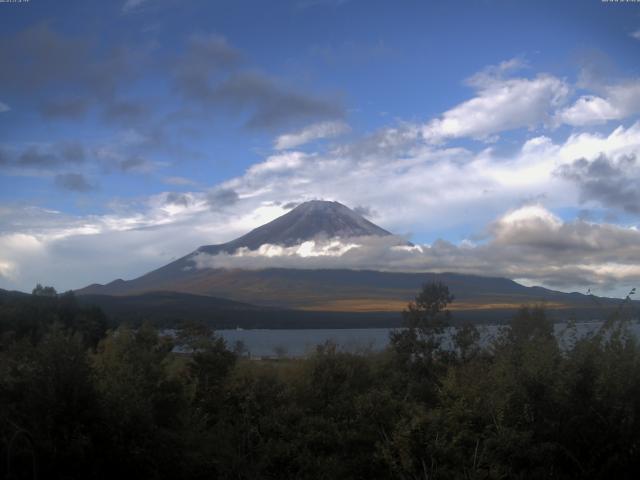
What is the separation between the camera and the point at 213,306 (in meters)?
116

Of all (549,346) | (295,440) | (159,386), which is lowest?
(295,440)

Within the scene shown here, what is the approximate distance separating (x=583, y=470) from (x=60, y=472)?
8390 millimetres

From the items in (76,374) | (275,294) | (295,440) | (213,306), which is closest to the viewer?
(76,374)

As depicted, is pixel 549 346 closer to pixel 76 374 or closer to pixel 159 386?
pixel 159 386

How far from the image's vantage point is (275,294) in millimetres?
172250

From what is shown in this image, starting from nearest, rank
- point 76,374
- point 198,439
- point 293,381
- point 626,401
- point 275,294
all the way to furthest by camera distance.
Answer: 1. point 76,374
2. point 626,401
3. point 198,439
4. point 293,381
5. point 275,294

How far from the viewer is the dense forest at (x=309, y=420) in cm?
1028

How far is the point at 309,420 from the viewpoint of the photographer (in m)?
14.1

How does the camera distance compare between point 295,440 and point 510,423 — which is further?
point 295,440

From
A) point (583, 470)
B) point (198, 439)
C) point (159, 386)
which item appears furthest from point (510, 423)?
point (159, 386)

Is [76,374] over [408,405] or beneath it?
over

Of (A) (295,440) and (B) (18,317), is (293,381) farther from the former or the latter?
(B) (18,317)

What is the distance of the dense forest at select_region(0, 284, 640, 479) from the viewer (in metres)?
10.3

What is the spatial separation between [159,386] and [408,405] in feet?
17.4
